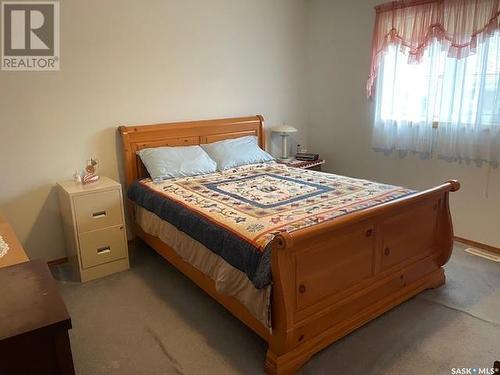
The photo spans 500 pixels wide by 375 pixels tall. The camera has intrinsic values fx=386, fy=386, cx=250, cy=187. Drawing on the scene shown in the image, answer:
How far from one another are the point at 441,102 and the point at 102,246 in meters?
3.01

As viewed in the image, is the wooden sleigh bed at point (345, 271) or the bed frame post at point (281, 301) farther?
the wooden sleigh bed at point (345, 271)

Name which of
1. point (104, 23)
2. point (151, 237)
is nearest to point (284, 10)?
point (104, 23)

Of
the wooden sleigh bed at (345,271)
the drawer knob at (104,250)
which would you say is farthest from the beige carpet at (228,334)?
the drawer knob at (104,250)

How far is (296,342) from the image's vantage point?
6.31 ft

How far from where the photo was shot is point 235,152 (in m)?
3.66

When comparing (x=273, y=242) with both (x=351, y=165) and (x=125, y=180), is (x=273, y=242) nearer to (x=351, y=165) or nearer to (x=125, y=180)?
(x=125, y=180)

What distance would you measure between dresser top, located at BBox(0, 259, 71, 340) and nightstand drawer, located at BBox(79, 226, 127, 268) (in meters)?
1.53

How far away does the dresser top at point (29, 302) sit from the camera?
1.02m

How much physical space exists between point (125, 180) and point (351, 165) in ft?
7.82

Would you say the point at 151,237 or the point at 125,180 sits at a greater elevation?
the point at 125,180

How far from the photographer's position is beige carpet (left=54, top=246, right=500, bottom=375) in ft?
6.56

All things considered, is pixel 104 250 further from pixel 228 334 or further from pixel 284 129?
pixel 284 129

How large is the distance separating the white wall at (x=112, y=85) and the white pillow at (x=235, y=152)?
13.3 inches

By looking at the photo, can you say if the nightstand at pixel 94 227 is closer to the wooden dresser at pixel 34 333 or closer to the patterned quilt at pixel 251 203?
the patterned quilt at pixel 251 203
